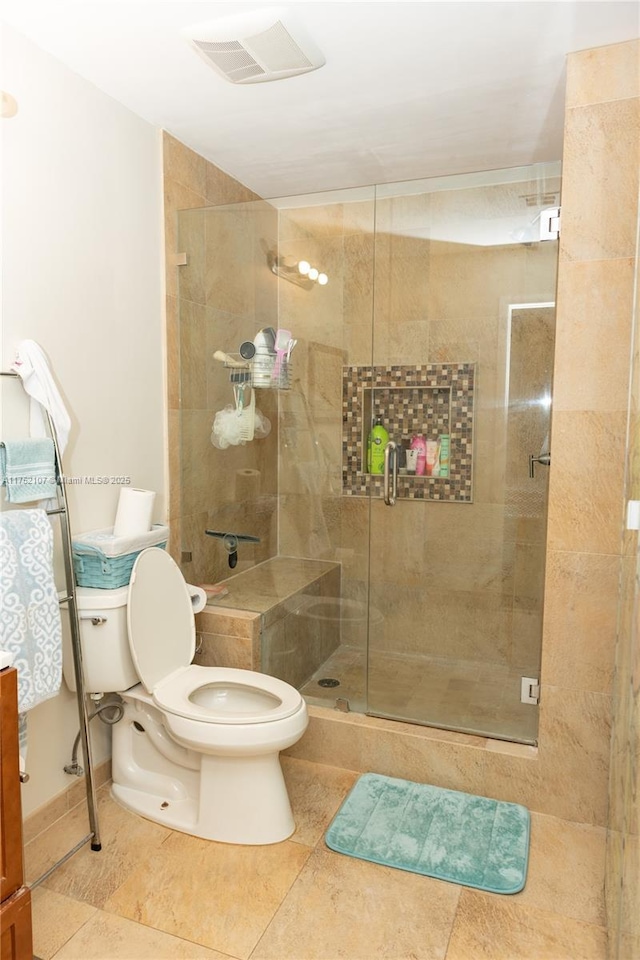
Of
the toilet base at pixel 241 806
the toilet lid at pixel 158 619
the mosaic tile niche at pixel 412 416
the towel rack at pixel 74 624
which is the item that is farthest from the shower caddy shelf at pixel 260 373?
the toilet base at pixel 241 806

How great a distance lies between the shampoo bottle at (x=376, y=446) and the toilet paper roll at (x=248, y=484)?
485 millimetres

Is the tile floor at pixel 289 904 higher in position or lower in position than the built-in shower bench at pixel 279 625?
lower

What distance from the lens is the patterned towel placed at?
1.76m

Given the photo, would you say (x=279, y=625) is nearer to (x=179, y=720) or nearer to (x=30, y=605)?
(x=179, y=720)

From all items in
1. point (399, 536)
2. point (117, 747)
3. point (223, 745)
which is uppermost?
point (399, 536)

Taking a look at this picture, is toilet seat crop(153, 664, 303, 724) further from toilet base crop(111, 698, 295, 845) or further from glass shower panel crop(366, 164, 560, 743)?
glass shower panel crop(366, 164, 560, 743)

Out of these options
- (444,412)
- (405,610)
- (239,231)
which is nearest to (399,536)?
(405,610)

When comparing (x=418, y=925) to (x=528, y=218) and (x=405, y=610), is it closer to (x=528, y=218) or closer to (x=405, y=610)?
(x=405, y=610)

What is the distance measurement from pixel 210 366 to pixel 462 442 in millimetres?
1093

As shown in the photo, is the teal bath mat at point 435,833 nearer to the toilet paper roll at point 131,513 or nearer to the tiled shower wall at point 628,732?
the tiled shower wall at point 628,732

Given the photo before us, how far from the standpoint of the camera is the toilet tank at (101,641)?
2.12m

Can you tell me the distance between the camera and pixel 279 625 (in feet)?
8.91

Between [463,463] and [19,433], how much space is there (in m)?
1.54

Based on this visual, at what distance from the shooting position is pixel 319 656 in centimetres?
270
